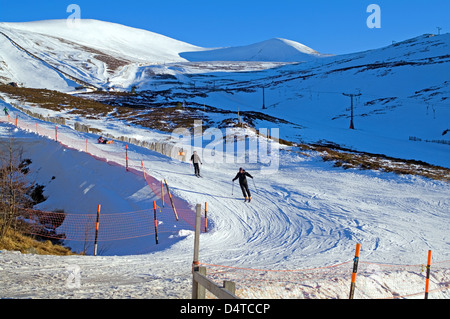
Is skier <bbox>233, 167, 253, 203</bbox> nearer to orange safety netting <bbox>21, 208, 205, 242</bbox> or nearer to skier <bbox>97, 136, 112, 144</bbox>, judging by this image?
orange safety netting <bbox>21, 208, 205, 242</bbox>

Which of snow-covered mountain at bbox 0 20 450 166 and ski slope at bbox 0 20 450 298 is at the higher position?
snow-covered mountain at bbox 0 20 450 166

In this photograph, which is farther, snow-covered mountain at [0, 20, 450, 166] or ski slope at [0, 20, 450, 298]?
snow-covered mountain at [0, 20, 450, 166]

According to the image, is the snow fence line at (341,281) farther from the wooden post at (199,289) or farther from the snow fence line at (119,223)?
the snow fence line at (119,223)

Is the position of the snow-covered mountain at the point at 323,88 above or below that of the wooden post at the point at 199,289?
above

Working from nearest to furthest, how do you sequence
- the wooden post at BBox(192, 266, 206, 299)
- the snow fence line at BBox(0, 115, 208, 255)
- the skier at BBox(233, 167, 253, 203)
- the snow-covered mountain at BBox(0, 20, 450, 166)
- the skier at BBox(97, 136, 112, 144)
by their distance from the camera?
1. the wooden post at BBox(192, 266, 206, 299)
2. the snow fence line at BBox(0, 115, 208, 255)
3. the skier at BBox(233, 167, 253, 203)
4. the skier at BBox(97, 136, 112, 144)
5. the snow-covered mountain at BBox(0, 20, 450, 166)

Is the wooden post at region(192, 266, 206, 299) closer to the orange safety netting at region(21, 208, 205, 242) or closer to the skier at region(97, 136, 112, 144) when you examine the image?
the orange safety netting at region(21, 208, 205, 242)

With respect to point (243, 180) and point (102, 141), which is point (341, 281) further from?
point (102, 141)

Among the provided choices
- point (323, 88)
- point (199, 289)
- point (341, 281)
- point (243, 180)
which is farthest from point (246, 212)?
point (323, 88)

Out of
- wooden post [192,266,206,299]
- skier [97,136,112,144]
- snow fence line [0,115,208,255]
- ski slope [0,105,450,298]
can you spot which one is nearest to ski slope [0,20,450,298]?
ski slope [0,105,450,298]

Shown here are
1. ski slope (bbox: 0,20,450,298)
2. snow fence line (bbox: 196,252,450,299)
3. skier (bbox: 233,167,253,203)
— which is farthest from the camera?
skier (bbox: 233,167,253,203)

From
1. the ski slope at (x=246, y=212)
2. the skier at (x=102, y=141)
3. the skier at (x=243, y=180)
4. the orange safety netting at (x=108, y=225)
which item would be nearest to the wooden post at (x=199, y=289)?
the ski slope at (x=246, y=212)

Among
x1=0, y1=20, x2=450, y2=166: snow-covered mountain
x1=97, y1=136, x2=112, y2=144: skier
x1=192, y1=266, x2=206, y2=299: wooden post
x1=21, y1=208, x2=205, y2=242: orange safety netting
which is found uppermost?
x1=0, y1=20, x2=450, y2=166: snow-covered mountain

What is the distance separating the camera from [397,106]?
221 ft
